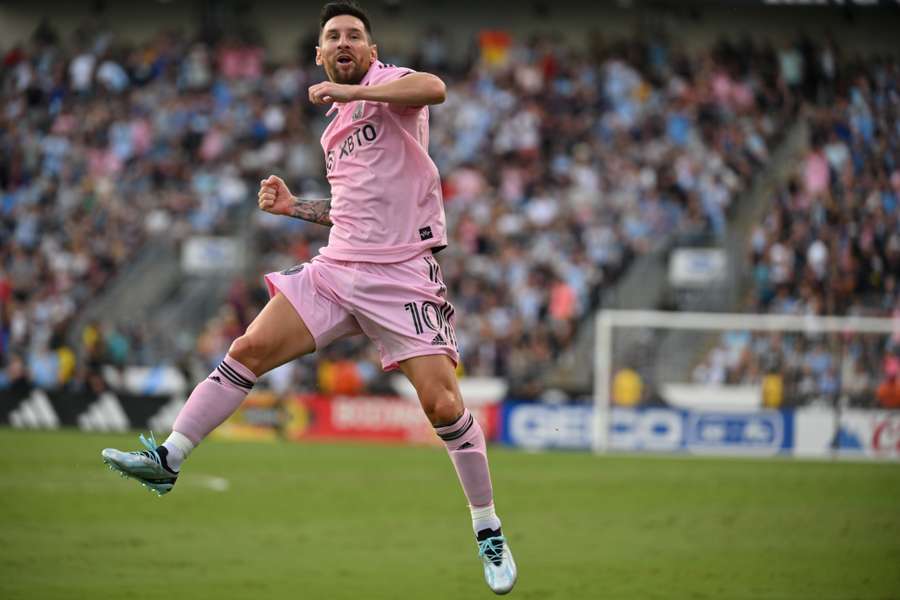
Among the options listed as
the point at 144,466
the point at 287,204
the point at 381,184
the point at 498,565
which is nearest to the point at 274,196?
the point at 287,204

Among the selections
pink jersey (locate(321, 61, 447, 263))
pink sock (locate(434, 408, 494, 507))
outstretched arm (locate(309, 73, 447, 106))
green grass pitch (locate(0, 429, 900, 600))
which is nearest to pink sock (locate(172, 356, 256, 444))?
pink jersey (locate(321, 61, 447, 263))

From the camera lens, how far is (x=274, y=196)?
24.2ft

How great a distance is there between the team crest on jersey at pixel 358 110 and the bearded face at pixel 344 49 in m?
0.12

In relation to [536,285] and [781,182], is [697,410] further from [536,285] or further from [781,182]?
[781,182]

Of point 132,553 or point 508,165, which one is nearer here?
point 132,553

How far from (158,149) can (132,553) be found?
2081 cm

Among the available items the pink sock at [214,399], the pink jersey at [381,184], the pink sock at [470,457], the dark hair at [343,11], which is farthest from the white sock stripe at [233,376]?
the dark hair at [343,11]

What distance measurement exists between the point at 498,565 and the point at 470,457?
61 centimetres

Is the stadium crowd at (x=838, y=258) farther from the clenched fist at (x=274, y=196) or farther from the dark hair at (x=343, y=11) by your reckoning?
the dark hair at (x=343, y=11)

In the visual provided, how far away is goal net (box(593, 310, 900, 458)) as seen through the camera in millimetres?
21141

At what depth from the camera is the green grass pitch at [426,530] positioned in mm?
8625

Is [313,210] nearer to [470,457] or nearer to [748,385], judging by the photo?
[470,457]

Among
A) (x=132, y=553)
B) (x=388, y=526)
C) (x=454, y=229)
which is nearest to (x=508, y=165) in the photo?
(x=454, y=229)

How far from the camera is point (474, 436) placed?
24.1 ft
